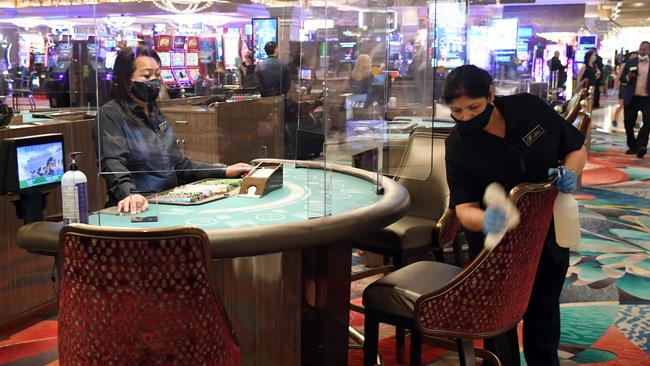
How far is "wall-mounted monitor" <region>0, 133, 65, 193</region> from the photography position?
3334 millimetres

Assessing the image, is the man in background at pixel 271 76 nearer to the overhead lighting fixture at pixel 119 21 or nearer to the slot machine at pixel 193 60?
the slot machine at pixel 193 60

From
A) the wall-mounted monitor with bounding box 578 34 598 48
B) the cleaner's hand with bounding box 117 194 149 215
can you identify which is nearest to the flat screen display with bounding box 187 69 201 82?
the cleaner's hand with bounding box 117 194 149 215

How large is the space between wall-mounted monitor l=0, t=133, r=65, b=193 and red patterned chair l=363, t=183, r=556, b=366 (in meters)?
1.79

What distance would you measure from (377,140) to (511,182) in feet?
5.06

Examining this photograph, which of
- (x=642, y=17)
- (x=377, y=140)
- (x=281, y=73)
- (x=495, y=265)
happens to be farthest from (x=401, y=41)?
(x=642, y=17)

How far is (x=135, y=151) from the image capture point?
3203mm

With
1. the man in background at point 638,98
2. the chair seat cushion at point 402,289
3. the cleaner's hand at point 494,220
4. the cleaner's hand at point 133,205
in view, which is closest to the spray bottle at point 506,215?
the cleaner's hand at point 494,220

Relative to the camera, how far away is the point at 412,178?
4207 millimetres

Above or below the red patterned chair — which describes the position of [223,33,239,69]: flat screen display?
above

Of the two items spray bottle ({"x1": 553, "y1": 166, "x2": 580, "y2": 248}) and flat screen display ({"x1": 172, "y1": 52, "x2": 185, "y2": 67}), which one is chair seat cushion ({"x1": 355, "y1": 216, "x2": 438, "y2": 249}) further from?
flat screen display ({"x1": 172, "y1": 52, "x2": 185, "y2": 67})

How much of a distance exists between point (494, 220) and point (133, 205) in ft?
4.39

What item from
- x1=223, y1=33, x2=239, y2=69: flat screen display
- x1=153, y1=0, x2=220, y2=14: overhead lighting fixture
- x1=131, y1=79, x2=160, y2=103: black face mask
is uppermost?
x1=153, y1=0, x2=220, y2=14: overhead lighting fixture

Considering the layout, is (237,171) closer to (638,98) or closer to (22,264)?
(22,264)

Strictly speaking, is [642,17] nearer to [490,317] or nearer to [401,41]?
[401,41]
